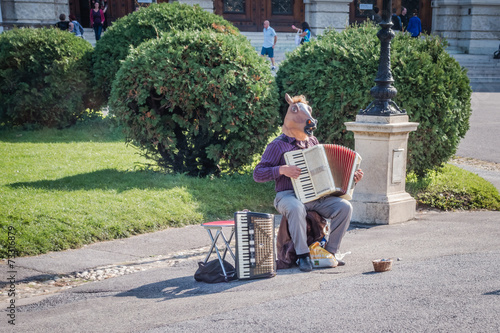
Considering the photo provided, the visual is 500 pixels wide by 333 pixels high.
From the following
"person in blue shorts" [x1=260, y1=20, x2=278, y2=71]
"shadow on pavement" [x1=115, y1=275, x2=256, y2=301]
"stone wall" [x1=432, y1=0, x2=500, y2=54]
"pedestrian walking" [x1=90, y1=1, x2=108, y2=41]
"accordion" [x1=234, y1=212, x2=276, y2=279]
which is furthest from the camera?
"stone wall" [x1=432, y1=0, x2=500, y2=54]

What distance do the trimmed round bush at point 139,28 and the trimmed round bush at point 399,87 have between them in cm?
225

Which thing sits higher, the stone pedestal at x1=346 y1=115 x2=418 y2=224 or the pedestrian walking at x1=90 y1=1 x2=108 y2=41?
the pedestrian walking at x1=90 y1=1 x2=108 y2=41

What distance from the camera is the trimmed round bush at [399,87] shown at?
334 inches

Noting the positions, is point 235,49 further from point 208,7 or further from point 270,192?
point 208,7

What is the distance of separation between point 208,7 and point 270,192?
19.1 m

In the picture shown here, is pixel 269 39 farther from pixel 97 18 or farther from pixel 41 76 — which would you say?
pixel 41 76

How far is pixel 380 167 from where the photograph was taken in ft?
25.0

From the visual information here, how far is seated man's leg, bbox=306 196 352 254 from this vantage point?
5.71 m

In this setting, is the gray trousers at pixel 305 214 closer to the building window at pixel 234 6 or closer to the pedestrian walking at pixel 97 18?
the pedestrian walking at pixel 97 18

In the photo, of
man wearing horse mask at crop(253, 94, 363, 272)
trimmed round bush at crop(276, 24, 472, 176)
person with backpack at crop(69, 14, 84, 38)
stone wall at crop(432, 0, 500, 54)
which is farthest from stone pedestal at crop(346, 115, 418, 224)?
stone wall at crop(432, 0, 500, 54)

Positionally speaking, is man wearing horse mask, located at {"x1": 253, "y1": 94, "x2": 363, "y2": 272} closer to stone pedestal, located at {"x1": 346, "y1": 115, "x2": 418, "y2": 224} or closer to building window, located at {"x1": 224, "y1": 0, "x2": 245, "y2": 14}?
stone pedestal, located at {"x1": 346, "y1": 115, "x2": 418, "y2": 224}

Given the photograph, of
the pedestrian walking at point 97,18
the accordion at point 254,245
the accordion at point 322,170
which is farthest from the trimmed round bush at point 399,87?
the pedestrian walking at point 97,18

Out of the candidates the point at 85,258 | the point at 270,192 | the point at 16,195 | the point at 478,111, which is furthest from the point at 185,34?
the point at 478,111

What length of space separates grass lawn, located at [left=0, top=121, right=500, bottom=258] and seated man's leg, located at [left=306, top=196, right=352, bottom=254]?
2188 millimetres
